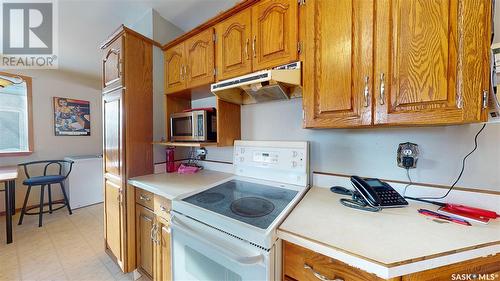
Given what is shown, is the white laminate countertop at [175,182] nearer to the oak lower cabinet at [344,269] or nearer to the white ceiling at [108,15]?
the oak lower cabinet at [344,269]

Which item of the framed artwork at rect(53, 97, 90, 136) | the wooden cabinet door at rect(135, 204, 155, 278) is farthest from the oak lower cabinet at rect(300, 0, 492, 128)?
the framed artwork at rect(53, 97, 90, 136)

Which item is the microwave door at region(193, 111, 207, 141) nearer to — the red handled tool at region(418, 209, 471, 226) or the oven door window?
the oven door window

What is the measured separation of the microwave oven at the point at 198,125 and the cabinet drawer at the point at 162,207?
0.51 meters

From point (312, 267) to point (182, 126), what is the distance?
4.60 ft

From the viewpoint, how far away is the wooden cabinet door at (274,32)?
44.1 inches

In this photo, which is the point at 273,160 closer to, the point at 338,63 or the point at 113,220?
the point at 338,63

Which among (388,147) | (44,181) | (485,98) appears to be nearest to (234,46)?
(388,147)

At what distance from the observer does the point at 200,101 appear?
202 centimetres

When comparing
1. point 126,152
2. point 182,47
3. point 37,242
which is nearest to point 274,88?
point 182,47

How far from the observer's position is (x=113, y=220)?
1.72 meters

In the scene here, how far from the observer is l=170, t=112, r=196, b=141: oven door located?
5.23 feet

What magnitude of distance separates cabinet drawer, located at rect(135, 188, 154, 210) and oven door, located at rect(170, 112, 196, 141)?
0.49 metres

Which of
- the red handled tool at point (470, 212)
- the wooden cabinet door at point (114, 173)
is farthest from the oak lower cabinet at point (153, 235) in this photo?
the red handled tool at point (470, 212)

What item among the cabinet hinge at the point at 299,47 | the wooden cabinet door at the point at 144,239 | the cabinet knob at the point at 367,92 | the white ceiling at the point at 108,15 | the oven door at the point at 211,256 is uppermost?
the white ceiling at the point at 108,15
